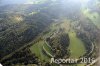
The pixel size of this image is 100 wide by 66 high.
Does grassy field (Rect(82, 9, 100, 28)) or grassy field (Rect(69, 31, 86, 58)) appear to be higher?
grassy field (Rect(82, 9, 100, 28))

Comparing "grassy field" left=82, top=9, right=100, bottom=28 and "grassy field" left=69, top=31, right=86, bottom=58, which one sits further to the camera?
"grassy field" left=82, top=9, right=100, bottom=28

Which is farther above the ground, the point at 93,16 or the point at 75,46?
the point at 93,16

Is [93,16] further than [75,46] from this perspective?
Yes

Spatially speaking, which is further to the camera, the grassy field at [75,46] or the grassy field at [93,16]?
the grassy field at [93,16]

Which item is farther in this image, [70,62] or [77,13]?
[77,13]

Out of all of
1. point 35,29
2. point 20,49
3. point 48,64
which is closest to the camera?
point 48,64

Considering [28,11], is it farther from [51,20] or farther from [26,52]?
[26,52]

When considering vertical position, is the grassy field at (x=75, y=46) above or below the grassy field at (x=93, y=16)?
below

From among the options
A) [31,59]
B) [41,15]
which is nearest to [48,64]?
[31,59]
